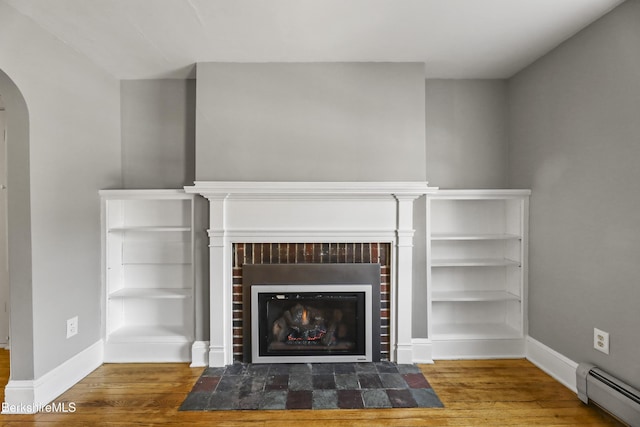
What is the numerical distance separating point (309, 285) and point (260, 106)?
147 centimetres

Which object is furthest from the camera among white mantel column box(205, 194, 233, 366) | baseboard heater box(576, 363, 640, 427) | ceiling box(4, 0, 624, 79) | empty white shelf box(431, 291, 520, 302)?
empty white shelf box(431, 291, 520, 302)

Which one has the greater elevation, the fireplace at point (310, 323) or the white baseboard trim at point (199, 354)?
the fireplace at point (310, 323)

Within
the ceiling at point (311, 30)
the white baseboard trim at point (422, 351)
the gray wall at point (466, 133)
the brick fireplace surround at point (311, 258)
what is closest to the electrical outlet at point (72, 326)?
the brick fireplace surround at point (311, 258)

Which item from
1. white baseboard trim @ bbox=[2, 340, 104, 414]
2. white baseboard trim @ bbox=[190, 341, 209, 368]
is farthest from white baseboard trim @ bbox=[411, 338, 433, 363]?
white baseboard trim @ bbox=[2, 340, 104, 414]

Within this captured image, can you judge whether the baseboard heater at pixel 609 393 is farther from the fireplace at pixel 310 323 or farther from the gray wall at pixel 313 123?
the gray wall at pixel 313 123

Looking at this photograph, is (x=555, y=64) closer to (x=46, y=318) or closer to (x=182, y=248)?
(x=182, y=248)

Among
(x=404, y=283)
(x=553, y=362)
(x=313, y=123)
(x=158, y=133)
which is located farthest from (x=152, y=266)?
(x=553, y=362)

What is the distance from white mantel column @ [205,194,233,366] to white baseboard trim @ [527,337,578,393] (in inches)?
94.6

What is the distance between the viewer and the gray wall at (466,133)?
3229 millimetres

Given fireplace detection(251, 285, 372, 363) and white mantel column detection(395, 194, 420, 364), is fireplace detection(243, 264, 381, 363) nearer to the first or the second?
fireplace detection(251, 285, 372, 363)

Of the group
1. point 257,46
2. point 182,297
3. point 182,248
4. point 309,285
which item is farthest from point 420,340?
point 257,46

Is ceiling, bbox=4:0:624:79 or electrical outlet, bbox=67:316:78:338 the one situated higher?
ceiling, bbox=4:0:624:79

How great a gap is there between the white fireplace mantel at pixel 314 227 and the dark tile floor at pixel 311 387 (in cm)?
22

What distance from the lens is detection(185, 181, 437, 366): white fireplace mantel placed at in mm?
2795
